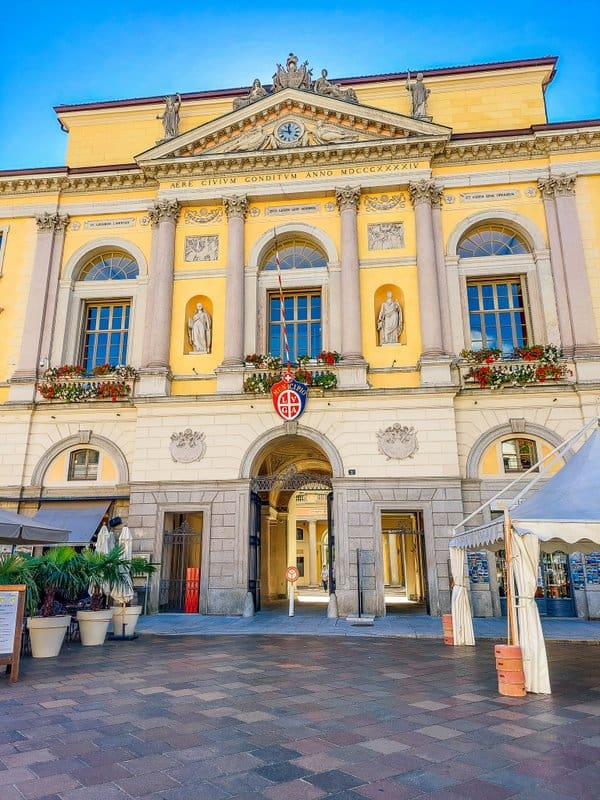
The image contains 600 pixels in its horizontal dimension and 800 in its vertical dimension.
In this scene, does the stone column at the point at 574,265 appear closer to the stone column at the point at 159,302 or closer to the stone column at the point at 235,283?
the stone column at the point at 235,283

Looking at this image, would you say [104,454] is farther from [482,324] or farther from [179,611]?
[482,324]

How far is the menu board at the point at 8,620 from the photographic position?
909 centimetres

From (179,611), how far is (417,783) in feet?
49.4

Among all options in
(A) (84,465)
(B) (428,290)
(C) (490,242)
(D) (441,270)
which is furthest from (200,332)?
(C) (490,242)

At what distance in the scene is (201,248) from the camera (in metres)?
21.6

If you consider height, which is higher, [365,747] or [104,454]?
[104,454]

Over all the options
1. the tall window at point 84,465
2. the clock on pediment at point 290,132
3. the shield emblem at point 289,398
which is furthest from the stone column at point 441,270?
the tall window at point 84,465

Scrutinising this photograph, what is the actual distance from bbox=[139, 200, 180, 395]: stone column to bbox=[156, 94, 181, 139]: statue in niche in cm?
329

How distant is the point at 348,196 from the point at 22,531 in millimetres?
15514

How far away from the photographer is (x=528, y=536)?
8.63 meters

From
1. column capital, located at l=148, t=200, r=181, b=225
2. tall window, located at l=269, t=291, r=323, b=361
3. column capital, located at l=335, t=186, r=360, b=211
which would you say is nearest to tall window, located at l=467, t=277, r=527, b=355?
column capital, located at l=335, t=186, r=360, b=211

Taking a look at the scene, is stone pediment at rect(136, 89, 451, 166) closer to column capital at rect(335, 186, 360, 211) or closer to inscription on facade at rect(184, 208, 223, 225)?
column capital at rect(335, 186, 360, 211)

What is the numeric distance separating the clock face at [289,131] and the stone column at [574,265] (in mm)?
9113

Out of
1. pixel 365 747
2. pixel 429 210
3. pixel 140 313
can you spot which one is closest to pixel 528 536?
pixel 365 747
